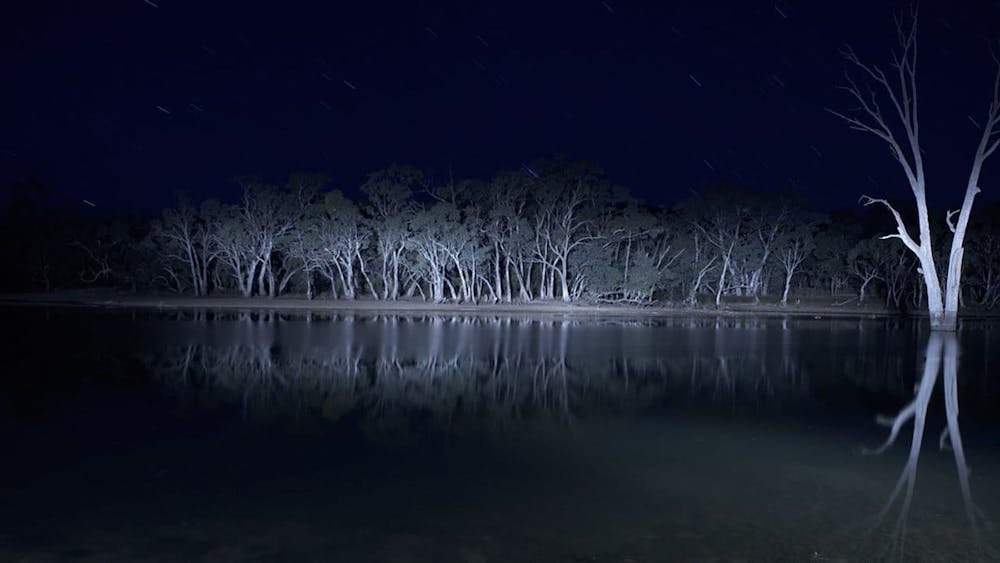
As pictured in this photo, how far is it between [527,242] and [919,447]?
4476 centimetres

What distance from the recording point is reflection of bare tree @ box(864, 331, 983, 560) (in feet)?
20.1

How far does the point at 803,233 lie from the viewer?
56.8 meters

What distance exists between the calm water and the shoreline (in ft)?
90.8

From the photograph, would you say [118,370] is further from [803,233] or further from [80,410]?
[803,233]

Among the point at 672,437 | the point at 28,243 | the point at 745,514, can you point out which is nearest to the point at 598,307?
the point at 672,437

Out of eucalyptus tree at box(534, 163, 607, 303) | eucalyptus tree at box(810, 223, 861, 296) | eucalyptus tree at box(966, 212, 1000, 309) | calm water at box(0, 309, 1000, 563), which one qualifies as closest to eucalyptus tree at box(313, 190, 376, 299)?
eucalyptus tree at box(534, 163, 607, 303)

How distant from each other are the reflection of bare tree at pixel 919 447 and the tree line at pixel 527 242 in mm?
34157

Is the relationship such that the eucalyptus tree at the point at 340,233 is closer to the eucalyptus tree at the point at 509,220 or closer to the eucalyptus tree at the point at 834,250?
the eucalyptus tree at the point at 509,220

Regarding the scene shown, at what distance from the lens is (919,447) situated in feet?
30.7

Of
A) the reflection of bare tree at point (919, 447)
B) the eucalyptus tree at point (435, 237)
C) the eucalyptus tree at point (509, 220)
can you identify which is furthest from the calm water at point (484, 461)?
the eucalyptus tree at point (509, 220)

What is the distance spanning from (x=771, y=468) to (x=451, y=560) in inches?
174

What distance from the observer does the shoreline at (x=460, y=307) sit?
45438mm

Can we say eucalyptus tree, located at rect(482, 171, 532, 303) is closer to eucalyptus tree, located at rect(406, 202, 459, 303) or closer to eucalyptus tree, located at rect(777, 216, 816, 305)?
eucalyptus tree, located at rect(406, 202, 459, 303)

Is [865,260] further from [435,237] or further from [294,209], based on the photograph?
[294,209]
